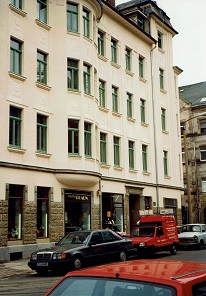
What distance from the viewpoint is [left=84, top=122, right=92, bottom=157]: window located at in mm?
24575

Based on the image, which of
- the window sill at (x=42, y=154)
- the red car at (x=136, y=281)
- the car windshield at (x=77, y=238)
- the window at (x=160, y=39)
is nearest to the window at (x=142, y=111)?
the window at (x=160, y=39)

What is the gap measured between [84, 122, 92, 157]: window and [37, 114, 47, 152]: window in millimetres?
2537

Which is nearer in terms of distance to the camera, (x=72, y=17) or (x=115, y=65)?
(x=72, y=17)

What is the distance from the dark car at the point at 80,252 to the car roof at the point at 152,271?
11107 millimetres

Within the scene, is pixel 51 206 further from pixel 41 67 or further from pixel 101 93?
pixel 101 93

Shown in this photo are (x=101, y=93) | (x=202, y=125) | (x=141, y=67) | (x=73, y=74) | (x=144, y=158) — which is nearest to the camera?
(x=73, y=74)

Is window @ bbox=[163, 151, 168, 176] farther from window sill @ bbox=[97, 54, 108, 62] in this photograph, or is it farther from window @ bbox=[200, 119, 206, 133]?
window @ bbox=[200, 119, 206, 133]

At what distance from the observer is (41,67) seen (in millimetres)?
23594

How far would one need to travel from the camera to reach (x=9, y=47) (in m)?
21.3

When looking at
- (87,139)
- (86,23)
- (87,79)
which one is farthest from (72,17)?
(87,139)

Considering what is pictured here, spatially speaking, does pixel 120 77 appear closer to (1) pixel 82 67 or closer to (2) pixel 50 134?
(1) pixel 82 67

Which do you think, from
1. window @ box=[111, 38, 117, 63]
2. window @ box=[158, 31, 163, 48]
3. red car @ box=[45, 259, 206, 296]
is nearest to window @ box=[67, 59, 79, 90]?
window @ box=[111, 38, 117, 63]

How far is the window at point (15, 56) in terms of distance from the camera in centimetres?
2167

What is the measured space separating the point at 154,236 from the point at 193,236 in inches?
215
